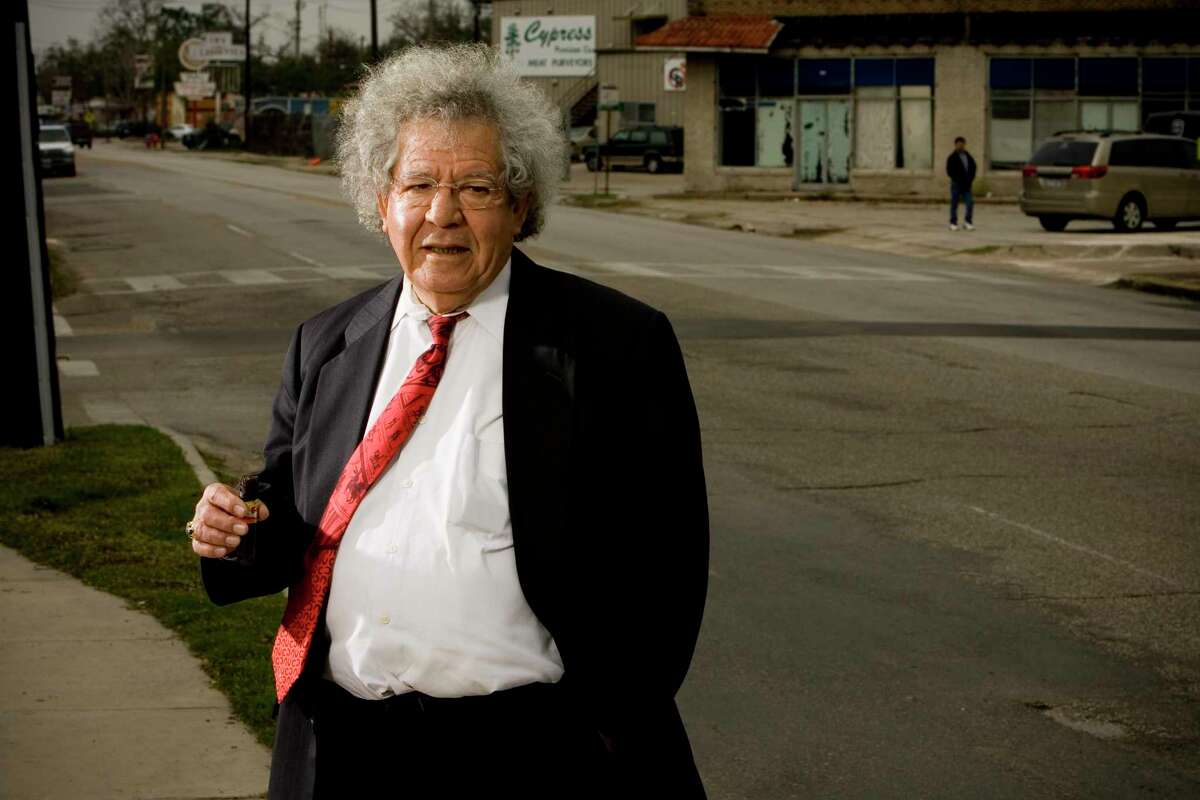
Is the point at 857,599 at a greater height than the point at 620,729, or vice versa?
the point at 620,729

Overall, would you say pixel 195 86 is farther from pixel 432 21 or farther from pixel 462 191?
pixel 462 191

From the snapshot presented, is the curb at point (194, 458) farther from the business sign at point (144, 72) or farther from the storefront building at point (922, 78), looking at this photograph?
the business sign at point (144, 72)

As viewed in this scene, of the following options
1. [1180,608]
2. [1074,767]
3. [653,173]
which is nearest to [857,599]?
[1180,608]

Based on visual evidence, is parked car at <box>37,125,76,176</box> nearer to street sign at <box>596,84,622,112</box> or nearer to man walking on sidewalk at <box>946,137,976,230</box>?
street sign at <box>596,84,622,112</box>

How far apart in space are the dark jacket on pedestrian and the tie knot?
100 feet

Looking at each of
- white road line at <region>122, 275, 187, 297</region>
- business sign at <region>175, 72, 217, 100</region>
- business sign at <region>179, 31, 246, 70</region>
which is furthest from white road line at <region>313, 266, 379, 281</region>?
business sign at <region>179, 31, 246, 70</region>

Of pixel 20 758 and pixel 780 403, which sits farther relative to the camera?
pixel 780 403

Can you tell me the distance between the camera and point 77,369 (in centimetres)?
1505

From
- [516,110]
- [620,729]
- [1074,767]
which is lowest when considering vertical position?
[1074,767]

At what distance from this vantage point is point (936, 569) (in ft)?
25.4

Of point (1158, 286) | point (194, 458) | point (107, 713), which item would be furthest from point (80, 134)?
point (107, 713)

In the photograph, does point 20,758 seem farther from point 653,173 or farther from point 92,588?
point 653,173

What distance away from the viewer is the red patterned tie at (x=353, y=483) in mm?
2721

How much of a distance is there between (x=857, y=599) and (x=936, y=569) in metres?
0.67
